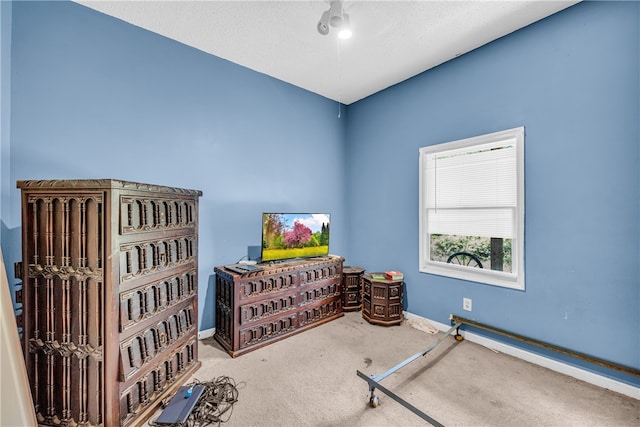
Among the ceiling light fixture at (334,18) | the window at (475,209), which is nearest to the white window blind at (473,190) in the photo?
the window at (475,209)

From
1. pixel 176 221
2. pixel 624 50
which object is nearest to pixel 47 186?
pixel 176 221

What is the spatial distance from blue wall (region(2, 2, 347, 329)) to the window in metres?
1.43

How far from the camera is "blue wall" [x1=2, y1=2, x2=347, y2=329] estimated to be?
6.22 ft

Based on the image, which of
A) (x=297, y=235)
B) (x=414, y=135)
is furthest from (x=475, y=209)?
(x=297, y=235)

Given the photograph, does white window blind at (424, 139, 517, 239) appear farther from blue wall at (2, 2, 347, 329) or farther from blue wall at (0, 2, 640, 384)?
blue wall at (2, 2, 347, 329)

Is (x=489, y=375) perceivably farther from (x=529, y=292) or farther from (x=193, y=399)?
(x=193, y=399)

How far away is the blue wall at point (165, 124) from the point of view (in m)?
1.89

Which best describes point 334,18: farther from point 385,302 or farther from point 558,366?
point 558,366

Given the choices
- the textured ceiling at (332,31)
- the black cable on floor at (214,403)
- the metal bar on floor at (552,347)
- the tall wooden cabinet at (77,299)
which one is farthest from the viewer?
the textured ceiling at (332,31)

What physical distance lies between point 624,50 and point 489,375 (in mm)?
2550

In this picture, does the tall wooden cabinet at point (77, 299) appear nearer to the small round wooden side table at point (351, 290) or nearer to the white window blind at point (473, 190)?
the small round wooden side table at point (351, 290)

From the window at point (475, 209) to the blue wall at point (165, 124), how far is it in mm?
1429

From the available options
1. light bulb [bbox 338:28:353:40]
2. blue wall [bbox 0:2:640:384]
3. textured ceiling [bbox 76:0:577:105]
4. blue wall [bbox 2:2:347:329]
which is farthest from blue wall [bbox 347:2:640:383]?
blue wall [bbox 2:2:347:329]

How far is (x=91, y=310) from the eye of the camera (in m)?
1.44
